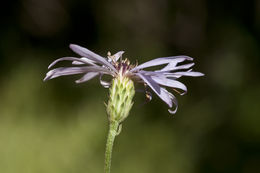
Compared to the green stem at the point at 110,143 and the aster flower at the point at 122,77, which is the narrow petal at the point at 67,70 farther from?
the green stem at the point at 110,143

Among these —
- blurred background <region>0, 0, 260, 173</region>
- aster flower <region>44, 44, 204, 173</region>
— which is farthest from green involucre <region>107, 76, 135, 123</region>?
blurred background <region>0, 0, 260, 173</region>

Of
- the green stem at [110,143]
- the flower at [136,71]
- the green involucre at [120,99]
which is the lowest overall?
the green stem at [110,143]

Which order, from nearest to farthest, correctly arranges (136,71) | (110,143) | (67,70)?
1. (110,143)
2. (67,70)
3. (136,71)

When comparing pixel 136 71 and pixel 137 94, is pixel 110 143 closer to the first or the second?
pixel 136 71

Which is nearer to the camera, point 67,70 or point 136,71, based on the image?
point 67,70

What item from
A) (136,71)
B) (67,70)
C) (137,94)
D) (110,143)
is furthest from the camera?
(137,94)

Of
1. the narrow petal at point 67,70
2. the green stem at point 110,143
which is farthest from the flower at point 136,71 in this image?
the green stem at point 110,143

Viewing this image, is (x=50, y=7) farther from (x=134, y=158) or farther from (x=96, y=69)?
(x=96, y=69)

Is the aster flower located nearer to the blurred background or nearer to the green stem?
the green stem

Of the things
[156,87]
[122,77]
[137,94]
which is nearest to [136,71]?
[122,77]
